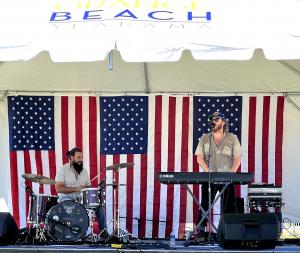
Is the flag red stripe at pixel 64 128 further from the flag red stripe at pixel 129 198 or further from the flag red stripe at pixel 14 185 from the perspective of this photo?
the flag red stripe at pixel 129 198

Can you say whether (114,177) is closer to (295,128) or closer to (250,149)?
(250,149)

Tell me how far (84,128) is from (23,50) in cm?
319

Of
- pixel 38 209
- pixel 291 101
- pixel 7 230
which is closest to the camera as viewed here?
pixel 7 230

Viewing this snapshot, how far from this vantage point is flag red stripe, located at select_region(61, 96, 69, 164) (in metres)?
10.2

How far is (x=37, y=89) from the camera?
33.3 feet

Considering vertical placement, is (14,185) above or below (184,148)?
below

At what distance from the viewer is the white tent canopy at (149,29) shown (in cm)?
704

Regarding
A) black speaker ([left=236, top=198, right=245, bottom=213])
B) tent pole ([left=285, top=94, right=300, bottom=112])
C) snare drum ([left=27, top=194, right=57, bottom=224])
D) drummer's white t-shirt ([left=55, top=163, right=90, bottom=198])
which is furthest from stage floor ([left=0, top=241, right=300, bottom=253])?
tent pole ([left=285, top=94, right=300, bottom=112])

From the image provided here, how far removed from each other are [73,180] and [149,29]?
3066 mm

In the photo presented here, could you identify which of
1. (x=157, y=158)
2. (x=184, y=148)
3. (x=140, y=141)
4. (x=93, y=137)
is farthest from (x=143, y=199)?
(x=93, y=137)

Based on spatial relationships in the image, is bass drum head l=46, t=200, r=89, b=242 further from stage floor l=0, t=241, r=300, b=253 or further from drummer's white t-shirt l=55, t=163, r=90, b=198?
stage floor l=0, t=241, r=300, b=253

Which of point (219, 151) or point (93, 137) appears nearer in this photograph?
point (219, 151)

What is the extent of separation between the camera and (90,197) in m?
9.05

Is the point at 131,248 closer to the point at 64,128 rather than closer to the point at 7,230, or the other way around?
the point at 7,230
